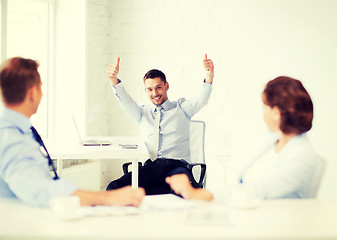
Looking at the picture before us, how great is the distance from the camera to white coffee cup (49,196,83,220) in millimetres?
1257

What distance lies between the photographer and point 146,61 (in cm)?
448

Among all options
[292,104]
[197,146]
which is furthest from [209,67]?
[292,104]

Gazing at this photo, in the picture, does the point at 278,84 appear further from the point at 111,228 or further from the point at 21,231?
the point at 21,231

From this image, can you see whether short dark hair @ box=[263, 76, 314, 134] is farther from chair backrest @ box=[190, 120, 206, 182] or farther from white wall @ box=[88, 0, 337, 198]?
white wall @ box=[88, 0, 337, 198]

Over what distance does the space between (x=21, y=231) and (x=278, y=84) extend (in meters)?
0.92

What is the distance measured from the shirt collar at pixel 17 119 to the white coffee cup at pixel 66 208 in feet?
0.95

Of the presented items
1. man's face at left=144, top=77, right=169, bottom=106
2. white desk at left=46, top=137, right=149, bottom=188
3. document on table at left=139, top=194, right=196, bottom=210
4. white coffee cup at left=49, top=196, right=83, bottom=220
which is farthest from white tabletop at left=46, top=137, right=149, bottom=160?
white coffee cup at left=49, top=196, right=83, bottom=220

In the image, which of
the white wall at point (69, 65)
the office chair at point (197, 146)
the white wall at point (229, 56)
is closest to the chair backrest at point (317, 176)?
the office chair at point (197, 146)

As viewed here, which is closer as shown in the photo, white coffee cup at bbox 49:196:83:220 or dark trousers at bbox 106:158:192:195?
white coffee cup at bbox 49:196:83:220

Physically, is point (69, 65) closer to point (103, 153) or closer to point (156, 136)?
point (156, 136)

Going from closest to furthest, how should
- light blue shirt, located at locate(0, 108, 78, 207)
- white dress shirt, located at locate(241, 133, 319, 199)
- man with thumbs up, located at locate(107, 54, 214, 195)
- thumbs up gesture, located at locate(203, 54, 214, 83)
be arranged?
light blue shirt, located at locate(0, 108, 78, 207)
white dress shirt, located at locate(241, 133, 319, 199)
thumbs up gesture, located at locate(203, 54, 214, 83)
man with thumbs up, located at locate(107, 54, 214, 195)

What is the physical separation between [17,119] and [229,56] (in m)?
3.10

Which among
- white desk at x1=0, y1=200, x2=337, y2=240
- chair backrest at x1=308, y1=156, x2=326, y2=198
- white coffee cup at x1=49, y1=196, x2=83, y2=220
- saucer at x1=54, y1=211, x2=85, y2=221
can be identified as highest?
chair backrest at x1=308, y1=156, x2=326, y2=198

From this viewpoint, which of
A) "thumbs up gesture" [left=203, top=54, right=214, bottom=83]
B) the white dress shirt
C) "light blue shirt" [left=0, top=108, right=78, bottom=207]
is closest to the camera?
"light blue shirt" [left=0, top=108, right=78, bottom=207]
